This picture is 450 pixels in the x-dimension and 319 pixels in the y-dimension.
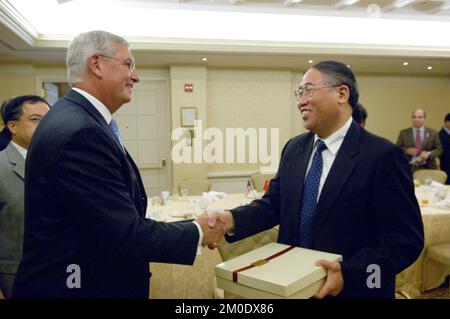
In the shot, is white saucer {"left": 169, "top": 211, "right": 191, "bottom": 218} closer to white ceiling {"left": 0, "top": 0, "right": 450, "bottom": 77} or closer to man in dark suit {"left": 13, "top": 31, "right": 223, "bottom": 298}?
man in dark suit {"left": 13, "top": 31, "right": 223, "bottom": 298}

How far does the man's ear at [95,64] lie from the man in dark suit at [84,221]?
3.8 inches

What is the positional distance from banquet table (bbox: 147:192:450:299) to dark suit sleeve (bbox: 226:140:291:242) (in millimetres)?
1041

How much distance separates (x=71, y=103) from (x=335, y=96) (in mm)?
1015

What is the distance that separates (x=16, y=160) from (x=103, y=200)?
1.29 metres

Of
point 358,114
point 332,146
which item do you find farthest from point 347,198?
point 358,114

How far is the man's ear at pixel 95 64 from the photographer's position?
1445 millimetres

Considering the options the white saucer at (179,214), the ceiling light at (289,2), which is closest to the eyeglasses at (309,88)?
the white saucer at (179,214)

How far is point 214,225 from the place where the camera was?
1622 mm

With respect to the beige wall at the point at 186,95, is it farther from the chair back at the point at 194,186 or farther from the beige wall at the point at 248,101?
the chair back at the point at 194,186

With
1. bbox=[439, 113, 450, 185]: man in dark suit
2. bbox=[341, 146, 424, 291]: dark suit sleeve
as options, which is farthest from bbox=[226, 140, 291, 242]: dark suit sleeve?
bbox=[439, 113, 450, 185]: man in dark suit

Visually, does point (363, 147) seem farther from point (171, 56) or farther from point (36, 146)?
point (171, 56)

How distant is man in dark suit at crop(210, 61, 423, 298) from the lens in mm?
1318

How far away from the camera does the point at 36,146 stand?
4.18ft
